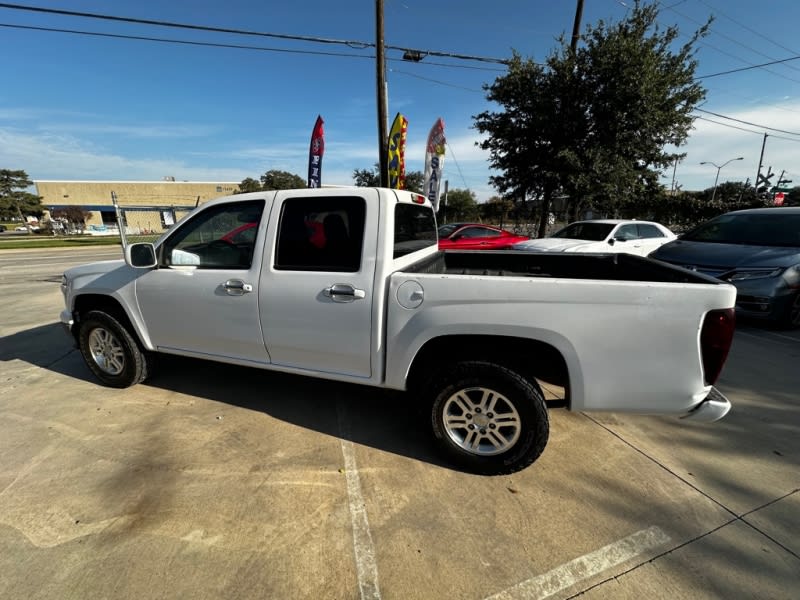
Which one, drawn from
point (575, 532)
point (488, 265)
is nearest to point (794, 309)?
point (488, 265)

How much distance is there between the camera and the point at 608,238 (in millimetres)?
8977

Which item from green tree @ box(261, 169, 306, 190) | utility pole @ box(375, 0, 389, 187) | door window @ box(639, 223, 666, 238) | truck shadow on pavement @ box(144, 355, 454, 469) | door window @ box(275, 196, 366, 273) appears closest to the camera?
door window @ box(275, 196, 366, 273)

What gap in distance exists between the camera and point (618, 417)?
3.13 meters

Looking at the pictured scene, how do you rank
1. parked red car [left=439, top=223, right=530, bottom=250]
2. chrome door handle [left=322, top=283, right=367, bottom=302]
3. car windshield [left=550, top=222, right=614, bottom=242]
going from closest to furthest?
chrome door handle [left=322, top=283, right=367, bottom=302] < car windshield [left=550, top=222, right=614, bottom=242] < parked red car [left=439, top=223, right=530, bottom=250]

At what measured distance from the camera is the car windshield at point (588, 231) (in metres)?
9.21

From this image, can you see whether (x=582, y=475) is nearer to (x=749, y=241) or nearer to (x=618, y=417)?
(x=618, y=417)

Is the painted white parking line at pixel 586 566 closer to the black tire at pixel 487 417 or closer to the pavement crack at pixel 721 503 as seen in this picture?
the pavement crack at pixel 721 503

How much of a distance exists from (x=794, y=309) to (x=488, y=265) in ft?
16.1

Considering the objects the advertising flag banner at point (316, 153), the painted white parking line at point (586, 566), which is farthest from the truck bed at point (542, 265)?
the advertising flag banner at point (316, 153)

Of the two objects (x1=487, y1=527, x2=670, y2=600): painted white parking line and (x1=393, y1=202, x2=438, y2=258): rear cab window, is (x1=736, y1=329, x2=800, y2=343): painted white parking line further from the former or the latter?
(x1=393, y1=202, x2=438, y2=258): rear cab window

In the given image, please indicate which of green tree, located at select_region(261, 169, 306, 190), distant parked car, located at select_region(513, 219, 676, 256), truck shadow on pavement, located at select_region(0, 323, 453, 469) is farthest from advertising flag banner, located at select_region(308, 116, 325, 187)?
green tree, located at select_region(261, 169, 306, 190)

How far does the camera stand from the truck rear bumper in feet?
6.54

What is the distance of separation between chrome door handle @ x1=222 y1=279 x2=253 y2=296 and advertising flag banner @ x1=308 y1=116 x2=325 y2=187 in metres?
11.0

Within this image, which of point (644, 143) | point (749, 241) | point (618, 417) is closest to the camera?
point (618, 417)
